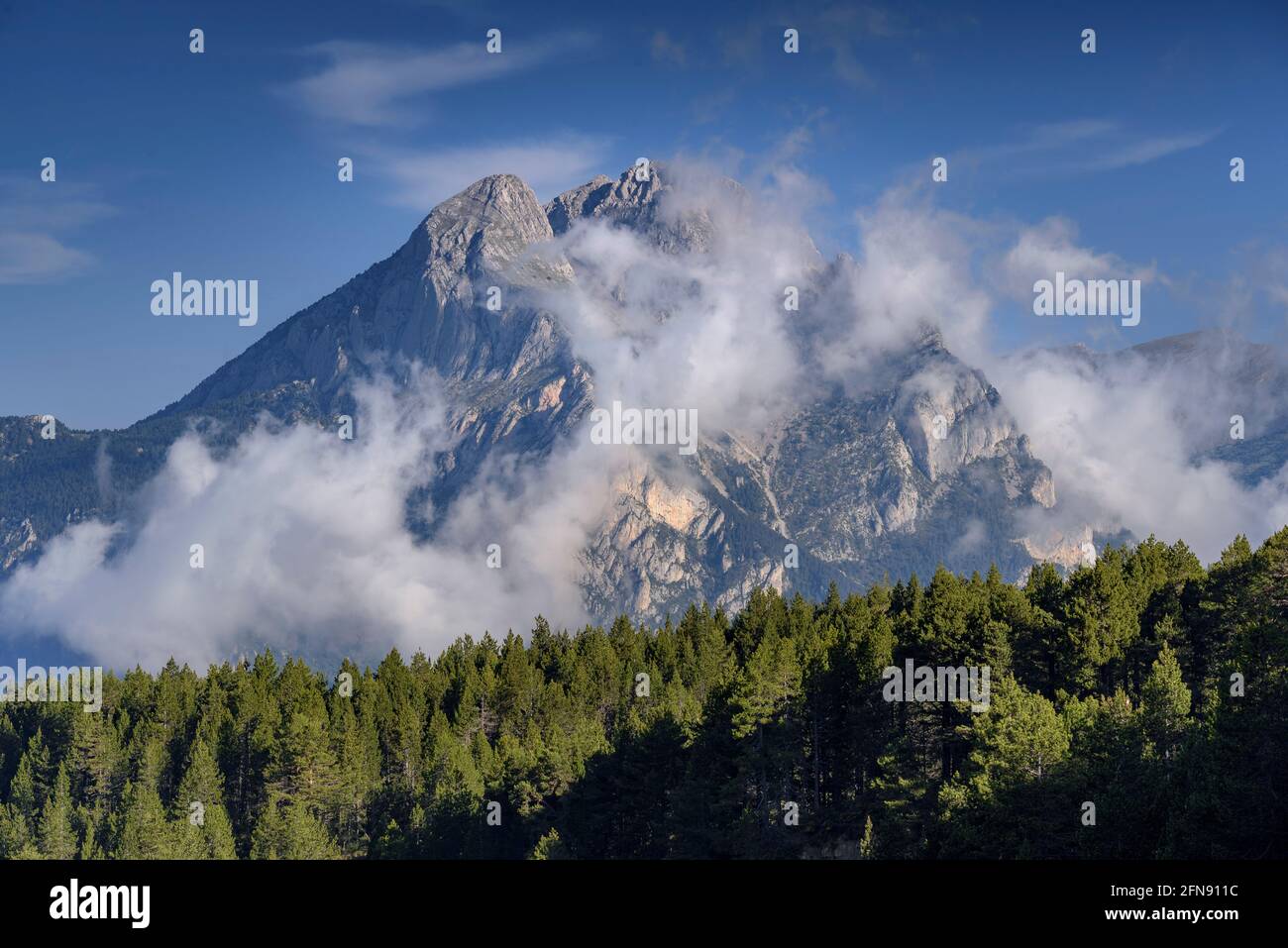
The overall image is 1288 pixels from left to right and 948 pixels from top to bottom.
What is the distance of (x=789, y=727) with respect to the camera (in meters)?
85.8

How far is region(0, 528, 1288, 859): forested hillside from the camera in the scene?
204 feet

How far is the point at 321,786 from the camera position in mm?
114188

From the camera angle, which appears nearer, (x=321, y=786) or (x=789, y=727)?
(x=789, y=727)

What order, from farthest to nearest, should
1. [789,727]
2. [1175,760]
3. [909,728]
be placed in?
1. [789,727]
2. [909,728]
3. [1175,760]

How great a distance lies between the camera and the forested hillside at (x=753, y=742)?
62.2 metres

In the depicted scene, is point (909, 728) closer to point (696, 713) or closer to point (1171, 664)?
point (1171, 664)

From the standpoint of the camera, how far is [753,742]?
A: 3420 inches
